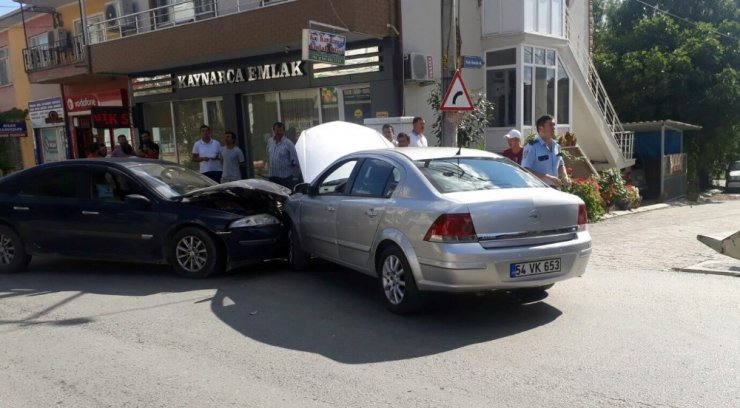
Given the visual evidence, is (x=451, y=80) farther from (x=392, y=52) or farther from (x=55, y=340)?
(x=55, y=340)

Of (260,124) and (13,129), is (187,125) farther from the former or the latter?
(13,129)

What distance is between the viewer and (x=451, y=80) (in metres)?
9.22

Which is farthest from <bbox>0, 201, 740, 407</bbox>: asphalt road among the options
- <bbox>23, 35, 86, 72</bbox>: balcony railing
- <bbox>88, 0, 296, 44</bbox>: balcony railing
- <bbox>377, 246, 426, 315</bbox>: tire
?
<bbox>23, 35, 86, 72</bbox>: balcony railing

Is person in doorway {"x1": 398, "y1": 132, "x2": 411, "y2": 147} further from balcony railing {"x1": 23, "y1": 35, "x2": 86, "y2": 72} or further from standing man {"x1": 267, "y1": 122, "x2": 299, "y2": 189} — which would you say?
balcony railing {"x1": 23, "y1": 35, "x2": 86, "y2": 72}

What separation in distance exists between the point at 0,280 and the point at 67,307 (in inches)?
87.3

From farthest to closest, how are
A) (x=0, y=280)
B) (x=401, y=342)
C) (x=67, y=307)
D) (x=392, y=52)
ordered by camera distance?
1. (x=392, y=52)
2. (x=0, y=280)
3. (x=67, y=307)
4. (x=401, y=342)

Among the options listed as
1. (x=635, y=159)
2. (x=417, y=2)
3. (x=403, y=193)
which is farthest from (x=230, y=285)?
(x=635, y=159)

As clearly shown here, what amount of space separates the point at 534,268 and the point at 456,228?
80 cm

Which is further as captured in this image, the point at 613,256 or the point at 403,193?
the point at 613,256

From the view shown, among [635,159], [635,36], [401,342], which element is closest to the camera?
[401,342]

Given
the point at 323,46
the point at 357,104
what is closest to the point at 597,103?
the point at 357,104

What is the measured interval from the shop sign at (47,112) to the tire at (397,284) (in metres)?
19.8

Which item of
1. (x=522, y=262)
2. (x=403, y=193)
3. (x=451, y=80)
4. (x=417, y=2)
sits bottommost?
(x=522, y=262)

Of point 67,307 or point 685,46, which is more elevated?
point 685,46
